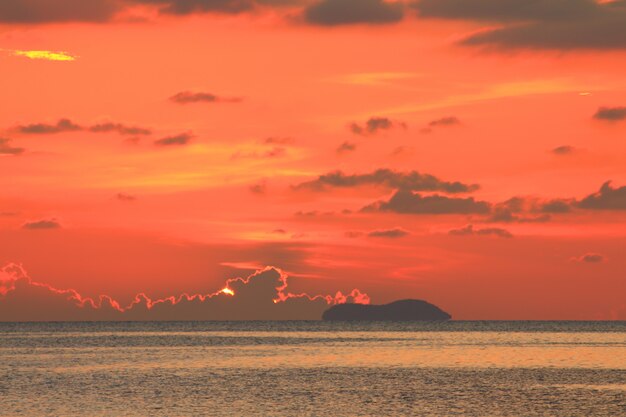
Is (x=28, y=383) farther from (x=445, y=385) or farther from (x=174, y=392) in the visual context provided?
(x=445, y=385)

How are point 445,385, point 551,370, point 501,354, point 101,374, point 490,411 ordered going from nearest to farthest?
1. point 490,411
2. point 445,385
3. point 101,374
4. point 551,370
5. point 501,354

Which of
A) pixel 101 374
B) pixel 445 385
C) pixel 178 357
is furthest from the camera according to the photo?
pixel 178 357

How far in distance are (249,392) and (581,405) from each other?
85.6 ft

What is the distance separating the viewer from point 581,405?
7369 centimetres

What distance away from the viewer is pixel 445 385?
91625 mm

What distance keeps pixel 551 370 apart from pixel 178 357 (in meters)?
52.5

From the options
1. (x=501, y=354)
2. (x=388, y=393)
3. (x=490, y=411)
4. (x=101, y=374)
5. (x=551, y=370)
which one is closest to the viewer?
(x=490, y=411)

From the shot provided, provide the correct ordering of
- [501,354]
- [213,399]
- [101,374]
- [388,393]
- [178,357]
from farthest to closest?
[501,354] < [178,357] < [101,374] < [388,393] < [213,399]

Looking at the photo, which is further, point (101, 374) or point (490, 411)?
point (101, 374)

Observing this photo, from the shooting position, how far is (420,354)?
152 m

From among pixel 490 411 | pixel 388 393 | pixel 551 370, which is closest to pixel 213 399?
pixel 388 393

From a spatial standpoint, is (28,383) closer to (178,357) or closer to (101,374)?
(101,374)

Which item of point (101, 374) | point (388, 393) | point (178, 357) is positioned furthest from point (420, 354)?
point (388, 393)

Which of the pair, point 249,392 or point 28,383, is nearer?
point 249,392
